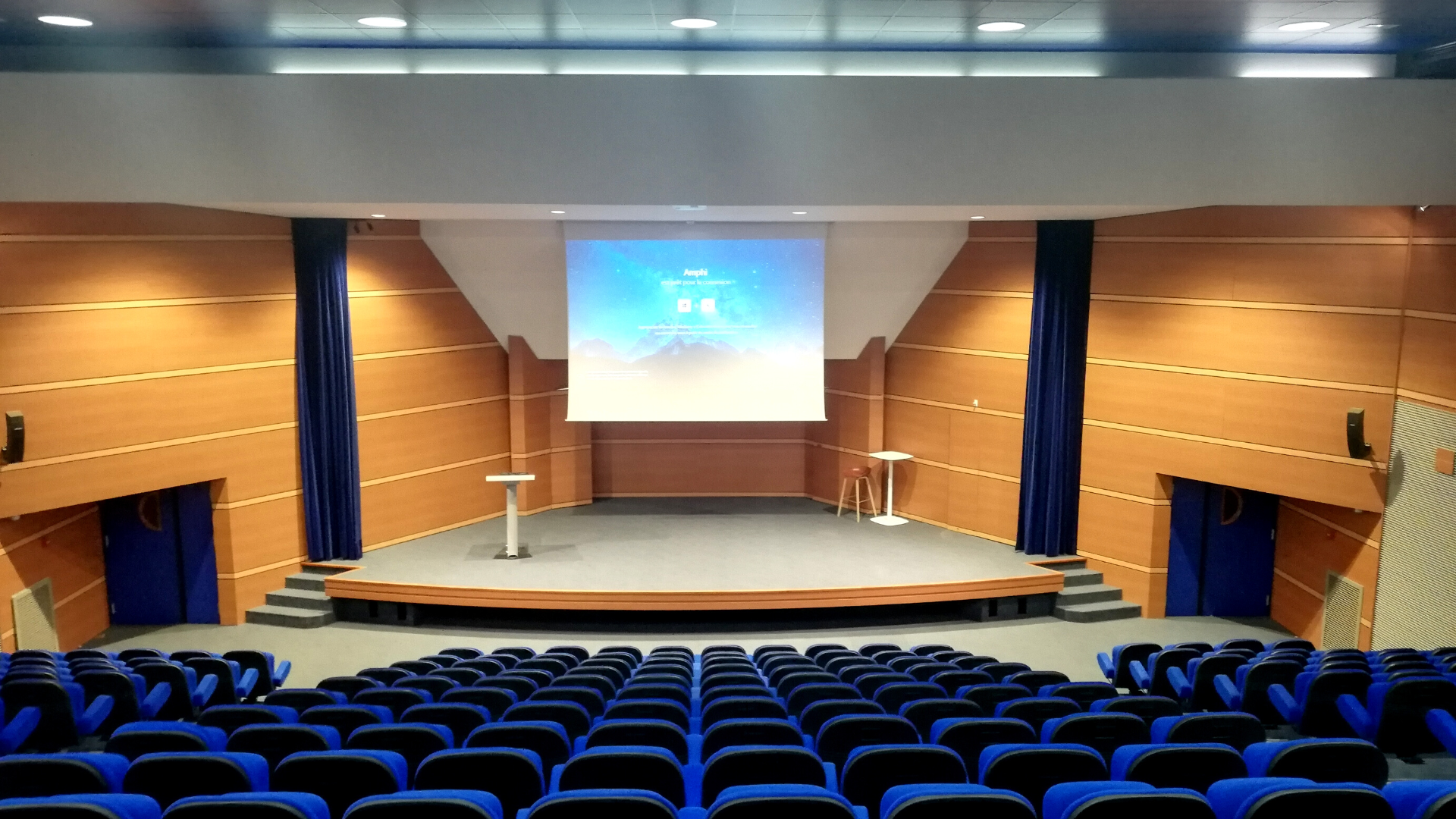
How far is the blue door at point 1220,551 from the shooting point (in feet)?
34.0

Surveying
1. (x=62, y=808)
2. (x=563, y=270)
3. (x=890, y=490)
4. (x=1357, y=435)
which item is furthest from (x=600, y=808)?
(x=890, y=490)

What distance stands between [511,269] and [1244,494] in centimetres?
857

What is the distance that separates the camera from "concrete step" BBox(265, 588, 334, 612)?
1023 cm

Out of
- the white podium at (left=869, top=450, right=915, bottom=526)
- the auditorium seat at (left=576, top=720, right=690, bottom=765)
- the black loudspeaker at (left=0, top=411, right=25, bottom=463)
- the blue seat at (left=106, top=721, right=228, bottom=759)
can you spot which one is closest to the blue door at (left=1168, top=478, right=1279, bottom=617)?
the white podium at (left=869, top=450, right=915, bottom=526)

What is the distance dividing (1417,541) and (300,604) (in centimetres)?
1044

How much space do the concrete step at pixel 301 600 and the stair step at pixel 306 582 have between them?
4 cm

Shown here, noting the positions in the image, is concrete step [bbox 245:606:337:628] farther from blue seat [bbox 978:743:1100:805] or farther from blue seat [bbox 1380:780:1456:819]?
blue seat [bbox 1380:780:1456:819]

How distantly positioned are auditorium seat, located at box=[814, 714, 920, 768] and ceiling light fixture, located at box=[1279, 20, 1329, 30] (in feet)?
19.7

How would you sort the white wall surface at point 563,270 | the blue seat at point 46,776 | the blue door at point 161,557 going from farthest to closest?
the white wall surface at point 563,270
the blue door at point 161,557
the blue seat at point 46,776

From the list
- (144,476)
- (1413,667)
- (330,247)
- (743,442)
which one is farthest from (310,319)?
(1413,667)

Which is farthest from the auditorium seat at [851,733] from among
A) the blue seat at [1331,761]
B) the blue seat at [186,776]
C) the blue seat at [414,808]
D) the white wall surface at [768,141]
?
the white wall surface at [768,141]

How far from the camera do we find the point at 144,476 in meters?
9.27

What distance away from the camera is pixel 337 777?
333 centimetres

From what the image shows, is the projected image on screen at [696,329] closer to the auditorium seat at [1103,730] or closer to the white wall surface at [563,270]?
the white wall surface at [563,270]
